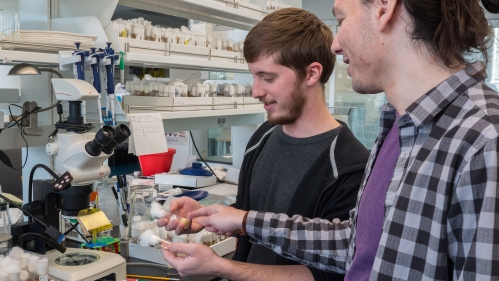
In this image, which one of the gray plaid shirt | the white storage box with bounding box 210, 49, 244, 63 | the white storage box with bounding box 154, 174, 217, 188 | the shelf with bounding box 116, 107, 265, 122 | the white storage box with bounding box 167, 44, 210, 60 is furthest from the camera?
the white storage box with bounding box 154, 174, 217, 188

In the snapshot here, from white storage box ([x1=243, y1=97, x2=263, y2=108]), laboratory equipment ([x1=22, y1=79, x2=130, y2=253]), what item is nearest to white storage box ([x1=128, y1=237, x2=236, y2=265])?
laboratory equipment ([x1=22, y1=79, x2=130, y2=253])

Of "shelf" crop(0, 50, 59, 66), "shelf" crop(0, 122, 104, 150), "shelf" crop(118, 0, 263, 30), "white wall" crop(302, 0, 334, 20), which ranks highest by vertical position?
"white wall" crop(302, 0, 334, 20)

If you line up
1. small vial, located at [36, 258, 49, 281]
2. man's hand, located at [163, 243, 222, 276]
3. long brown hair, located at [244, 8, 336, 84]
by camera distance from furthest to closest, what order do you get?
long brown hair, located at [244, 8, 336, 84] → small vial, located at [36, 258, 49, 281] → man's hand, located at [163, 243, 222, 276]

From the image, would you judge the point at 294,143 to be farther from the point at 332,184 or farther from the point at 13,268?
the point at 13,268

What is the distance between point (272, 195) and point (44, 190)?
0.77 meters

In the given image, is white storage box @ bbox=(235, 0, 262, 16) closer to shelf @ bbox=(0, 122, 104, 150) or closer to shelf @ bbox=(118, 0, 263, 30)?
shelf @ bbox=(118, 0, 263, 30)

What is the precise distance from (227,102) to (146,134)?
0.80 metres

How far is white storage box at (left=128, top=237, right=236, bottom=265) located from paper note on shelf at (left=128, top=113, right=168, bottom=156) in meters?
0.39

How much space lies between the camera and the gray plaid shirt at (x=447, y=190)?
665 millimetres

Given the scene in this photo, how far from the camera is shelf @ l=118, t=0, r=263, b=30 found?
2.33 metres

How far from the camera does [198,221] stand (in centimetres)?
134

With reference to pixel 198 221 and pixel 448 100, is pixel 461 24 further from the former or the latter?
pixel 198 221

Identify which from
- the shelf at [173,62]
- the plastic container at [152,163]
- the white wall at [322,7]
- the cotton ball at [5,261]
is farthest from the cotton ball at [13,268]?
the white wall at [322,7]

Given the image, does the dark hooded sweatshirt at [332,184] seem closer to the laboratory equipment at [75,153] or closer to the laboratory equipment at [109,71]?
the laboratory equipment at [75,153]
